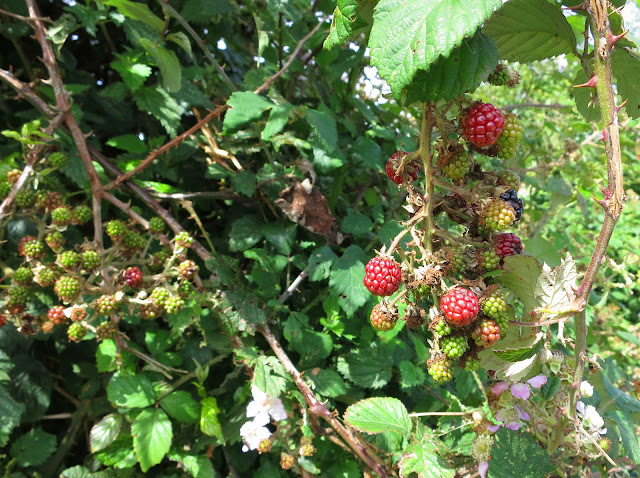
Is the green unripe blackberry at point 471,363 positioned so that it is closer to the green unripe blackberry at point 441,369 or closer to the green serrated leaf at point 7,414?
the green unripe blackberry at point 441,369

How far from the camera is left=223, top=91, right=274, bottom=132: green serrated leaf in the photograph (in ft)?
3.90

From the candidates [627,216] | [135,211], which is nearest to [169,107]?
[135,211]

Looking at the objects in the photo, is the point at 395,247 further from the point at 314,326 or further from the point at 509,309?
the point at 314,326

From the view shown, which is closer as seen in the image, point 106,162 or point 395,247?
point 395,247

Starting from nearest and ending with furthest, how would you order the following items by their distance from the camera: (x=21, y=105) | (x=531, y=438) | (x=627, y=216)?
(x=531, y=438)
(x=21, y=105)
(x=627, y=216)

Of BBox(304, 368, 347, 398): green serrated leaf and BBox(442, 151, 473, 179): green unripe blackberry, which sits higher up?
BBox(442, 151, 473, 179): green unripe blackberry

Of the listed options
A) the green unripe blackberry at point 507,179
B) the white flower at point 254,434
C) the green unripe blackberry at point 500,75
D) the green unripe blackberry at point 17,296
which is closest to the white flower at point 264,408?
the white flower at point 254,434

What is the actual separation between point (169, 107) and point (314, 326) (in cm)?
83

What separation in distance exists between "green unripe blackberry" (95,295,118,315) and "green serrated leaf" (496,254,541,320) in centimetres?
83

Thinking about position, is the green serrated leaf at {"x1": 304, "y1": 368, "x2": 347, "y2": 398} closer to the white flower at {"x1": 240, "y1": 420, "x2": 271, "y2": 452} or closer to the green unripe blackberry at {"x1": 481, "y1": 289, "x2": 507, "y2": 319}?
the white flower at {"x1": 240, "y1": 420, "x2": 271, "y2": 452}

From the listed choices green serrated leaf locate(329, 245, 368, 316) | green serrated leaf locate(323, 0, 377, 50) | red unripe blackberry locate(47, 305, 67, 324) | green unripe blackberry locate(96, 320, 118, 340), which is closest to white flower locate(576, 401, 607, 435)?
green serrated leaf locate(329, 245, 368, 316)

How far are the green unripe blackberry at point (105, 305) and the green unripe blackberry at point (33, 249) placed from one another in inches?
8.3

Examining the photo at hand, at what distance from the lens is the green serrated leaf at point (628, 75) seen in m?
0.76

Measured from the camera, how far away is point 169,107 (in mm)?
1460
